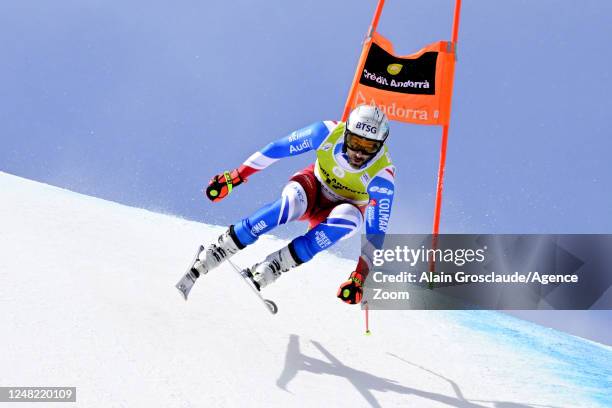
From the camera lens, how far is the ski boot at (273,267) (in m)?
5.03

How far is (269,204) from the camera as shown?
208 inches

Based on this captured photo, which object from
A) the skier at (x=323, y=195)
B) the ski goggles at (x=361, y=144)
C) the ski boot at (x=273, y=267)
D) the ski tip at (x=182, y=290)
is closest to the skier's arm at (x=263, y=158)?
the skier at (x=323, y=195)

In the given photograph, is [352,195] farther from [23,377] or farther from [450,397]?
[23,377]

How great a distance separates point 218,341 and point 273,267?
0.77 metres

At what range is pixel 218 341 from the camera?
184 inches

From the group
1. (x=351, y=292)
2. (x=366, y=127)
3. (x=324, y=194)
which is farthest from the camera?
(x=324, y=194)

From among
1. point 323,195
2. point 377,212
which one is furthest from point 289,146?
point 377,212

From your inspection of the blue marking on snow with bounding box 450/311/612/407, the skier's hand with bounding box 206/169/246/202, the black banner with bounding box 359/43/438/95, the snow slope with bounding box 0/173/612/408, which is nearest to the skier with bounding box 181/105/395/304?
the skier's hand with bounding box 206/169/246/202

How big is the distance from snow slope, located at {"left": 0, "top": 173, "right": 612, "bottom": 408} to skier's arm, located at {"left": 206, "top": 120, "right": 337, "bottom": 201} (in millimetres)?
990

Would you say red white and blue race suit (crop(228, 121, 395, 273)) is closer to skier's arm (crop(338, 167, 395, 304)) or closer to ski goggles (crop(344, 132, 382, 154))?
skier's arm (crop(338, 167, 395, 304))

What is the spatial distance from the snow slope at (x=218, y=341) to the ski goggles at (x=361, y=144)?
5.67 ft

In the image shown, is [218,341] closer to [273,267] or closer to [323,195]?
[273,267]

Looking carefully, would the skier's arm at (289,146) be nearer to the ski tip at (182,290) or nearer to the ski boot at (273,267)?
the ski boot at (273,267)

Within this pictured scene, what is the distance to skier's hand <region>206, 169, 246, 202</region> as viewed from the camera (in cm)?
590
